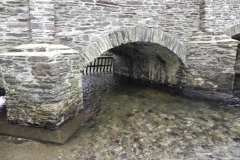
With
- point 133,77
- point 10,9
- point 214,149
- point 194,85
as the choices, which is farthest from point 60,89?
point 133,77

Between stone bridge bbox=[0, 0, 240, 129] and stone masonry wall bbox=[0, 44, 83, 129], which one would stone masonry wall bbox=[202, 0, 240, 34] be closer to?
stone bridge bbox=[0, 0, 240, 129]

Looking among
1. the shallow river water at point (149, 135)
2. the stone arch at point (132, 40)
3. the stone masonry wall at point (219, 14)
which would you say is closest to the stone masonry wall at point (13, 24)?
the stone arch at point (132, 40)

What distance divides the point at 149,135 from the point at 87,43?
7.16 ft

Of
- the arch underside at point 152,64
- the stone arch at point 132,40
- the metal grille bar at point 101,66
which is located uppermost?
the stone arch at point 132,40

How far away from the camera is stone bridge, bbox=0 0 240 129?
11.3ft

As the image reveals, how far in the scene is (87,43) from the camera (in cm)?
421

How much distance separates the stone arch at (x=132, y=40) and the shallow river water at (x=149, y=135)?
1367 mm

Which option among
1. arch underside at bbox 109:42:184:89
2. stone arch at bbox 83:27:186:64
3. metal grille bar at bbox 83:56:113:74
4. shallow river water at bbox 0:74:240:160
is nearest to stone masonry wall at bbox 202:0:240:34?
stone arch at bbox 83:27:186:64

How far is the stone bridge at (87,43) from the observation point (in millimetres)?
3438

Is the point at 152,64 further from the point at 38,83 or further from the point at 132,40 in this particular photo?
the point at 38,83

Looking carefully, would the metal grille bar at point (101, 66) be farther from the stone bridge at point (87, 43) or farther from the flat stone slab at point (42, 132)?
the flat stone slab at point (42, 132)

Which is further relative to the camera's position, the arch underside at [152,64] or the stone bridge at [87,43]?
the arch underside at [152,64]

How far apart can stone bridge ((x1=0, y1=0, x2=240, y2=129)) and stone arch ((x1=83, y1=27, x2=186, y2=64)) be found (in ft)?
0.07

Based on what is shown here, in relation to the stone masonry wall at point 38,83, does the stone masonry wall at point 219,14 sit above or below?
above
